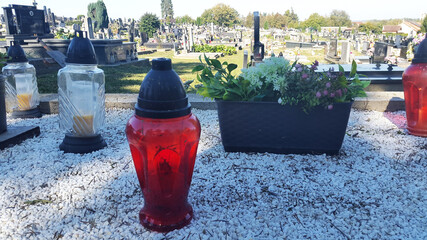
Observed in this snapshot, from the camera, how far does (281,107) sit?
3352mm

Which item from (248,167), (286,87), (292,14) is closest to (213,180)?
(248,167)

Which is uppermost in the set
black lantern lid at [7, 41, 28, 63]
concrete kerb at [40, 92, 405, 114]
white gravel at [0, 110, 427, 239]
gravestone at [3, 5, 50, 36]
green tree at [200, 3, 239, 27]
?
green tree at [200, 3, 239, 27]

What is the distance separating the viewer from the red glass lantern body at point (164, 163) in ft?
6.15

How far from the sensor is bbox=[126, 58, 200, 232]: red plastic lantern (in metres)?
1.85

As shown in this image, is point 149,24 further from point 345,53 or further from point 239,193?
point 239,193

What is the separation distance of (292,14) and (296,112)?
104 meters

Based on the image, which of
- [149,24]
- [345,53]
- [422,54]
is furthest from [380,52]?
[149,24]

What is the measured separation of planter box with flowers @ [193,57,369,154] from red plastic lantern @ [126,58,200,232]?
148 cm

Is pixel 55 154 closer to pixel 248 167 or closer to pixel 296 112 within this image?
pixel 248 167

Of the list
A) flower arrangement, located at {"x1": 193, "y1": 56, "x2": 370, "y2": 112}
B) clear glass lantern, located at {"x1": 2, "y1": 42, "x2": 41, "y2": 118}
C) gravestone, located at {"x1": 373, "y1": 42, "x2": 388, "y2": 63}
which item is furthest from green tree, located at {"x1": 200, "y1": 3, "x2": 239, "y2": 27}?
flower arrangement, located at {"x1": 193, "y1": 56, "x2": 370, "y2": 112}

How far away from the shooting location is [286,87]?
3.26 meters

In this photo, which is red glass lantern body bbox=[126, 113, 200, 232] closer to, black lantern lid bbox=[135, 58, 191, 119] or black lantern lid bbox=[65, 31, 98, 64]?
black lantern lid bbox=[135, 58, 191, 119]

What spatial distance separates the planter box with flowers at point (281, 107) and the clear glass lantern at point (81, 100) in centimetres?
113

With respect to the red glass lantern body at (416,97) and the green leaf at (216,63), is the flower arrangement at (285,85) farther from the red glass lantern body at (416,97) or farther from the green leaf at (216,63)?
the red glass lantern body at (416,97)
